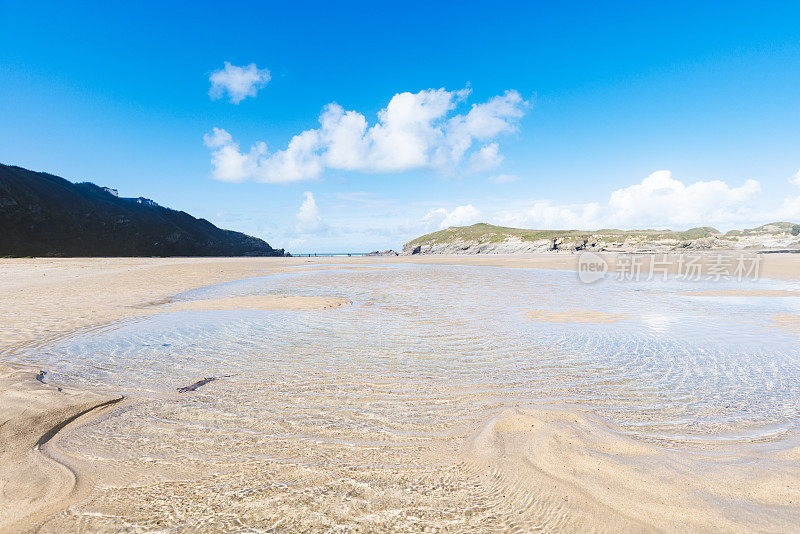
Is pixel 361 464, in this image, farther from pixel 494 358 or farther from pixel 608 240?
pixel 608 240

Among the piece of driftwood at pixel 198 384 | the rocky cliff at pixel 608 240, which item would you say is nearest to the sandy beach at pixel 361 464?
the piece of driftwood at pixel 198 384

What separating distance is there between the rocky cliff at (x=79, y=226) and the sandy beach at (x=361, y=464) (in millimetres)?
82562

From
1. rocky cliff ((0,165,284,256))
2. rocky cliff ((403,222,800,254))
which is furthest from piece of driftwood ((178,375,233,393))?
rocky cliff ((403,222,800,254))

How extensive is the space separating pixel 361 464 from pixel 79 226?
103835 millimetres

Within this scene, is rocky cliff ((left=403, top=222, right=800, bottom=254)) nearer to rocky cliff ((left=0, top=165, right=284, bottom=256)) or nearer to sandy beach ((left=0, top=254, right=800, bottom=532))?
rocky cliff ((left=0, top=165, right=284, bottom=256))

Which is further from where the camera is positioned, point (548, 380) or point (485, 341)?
point (485, 341)

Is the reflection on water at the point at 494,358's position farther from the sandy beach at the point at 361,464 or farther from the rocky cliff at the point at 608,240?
the rocky cliff at the point at 608,240

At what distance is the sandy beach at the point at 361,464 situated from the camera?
111 inches

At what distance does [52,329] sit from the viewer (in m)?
10.1

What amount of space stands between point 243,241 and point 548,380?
142468mm

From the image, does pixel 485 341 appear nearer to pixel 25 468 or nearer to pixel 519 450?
pixel 519 450

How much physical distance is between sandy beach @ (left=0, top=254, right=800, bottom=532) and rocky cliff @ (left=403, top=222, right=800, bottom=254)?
101212 mm

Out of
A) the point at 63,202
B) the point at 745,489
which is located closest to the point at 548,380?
the point at 745,489

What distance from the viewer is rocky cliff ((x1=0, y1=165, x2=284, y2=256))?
64062 mm
